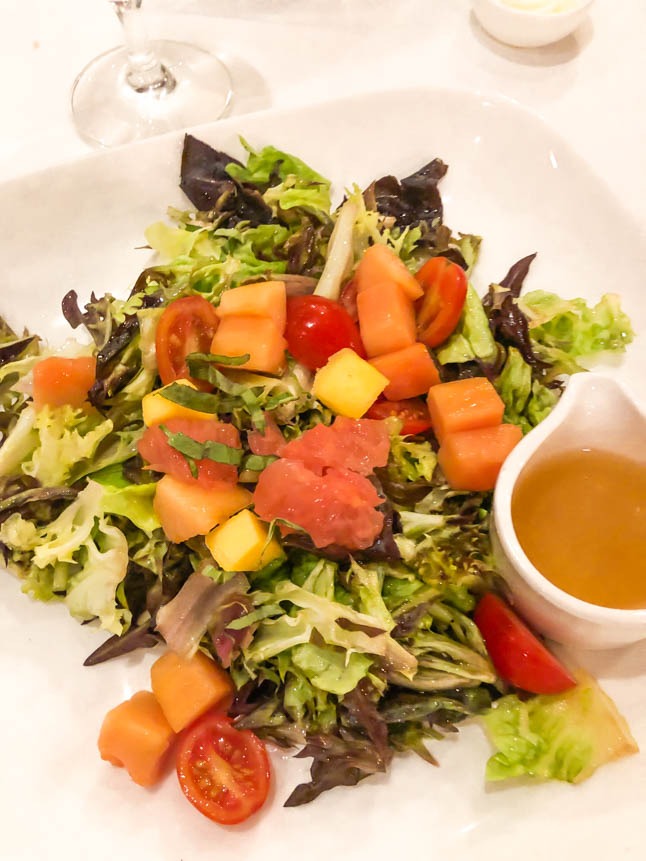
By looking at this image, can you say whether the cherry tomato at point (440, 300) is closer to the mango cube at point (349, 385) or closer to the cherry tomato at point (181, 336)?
the mango cube at point (349, 385)

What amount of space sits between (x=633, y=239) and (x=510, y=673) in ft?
4.50

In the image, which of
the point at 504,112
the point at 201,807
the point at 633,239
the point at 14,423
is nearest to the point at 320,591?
the point at 201,807

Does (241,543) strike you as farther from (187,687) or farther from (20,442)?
(20,442)

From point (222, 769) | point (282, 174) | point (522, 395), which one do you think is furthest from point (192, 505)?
point (282, 174)

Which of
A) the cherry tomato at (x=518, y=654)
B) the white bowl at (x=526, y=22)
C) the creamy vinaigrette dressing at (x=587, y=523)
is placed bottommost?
the cherry tomato at (x=518, y=654)

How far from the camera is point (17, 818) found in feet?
4.97

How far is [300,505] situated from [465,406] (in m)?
0.49

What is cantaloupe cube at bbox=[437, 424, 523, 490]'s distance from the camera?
163 centimetres

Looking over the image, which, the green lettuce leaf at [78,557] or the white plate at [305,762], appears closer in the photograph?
the white plate at [305,762]

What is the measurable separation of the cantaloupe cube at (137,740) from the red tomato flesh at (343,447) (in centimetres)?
69

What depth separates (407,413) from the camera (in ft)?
5.90

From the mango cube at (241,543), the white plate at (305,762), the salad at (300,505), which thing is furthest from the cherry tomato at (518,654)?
the mango cube at (241,543)

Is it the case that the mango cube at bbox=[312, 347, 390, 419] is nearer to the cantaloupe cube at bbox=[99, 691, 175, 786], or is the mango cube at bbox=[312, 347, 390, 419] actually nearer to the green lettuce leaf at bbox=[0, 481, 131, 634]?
the green lettuce leaf at bbox=[0, 481, 131, 634]

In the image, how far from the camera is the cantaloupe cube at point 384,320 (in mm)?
1777
